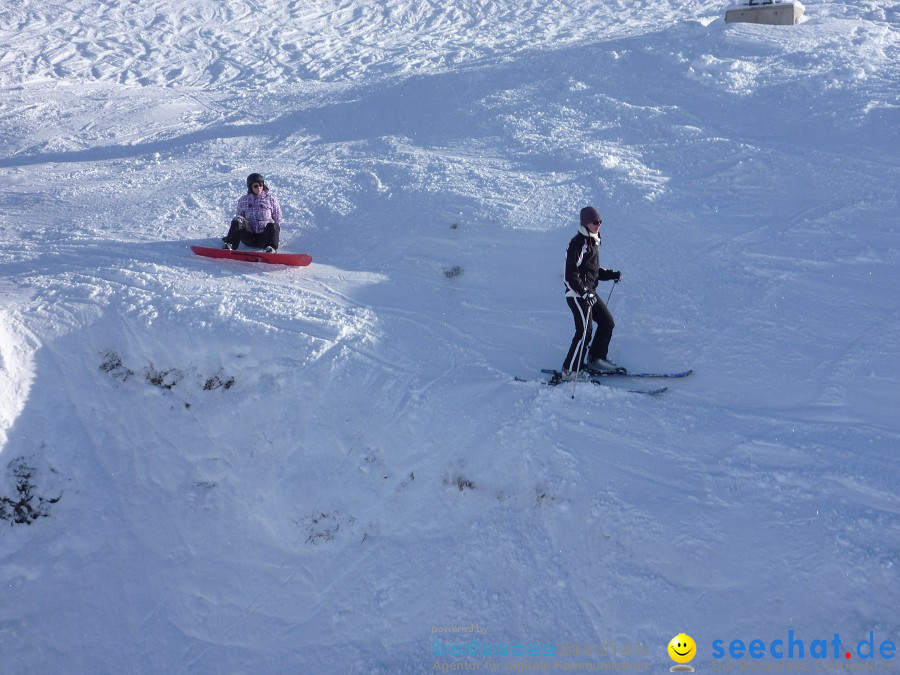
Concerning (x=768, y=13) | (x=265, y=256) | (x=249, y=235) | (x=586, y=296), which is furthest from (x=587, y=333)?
(x=768, y=13)

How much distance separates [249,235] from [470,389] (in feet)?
14.6

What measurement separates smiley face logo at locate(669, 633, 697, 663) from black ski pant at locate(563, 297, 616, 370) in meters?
2.63

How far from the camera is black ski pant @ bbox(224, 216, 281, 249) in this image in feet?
31.3

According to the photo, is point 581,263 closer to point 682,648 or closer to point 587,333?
point 587,333

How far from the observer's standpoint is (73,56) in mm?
18641

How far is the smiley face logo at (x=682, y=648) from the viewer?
4828 mm

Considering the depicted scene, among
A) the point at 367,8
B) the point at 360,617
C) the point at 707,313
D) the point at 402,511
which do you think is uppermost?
the point at 367,8

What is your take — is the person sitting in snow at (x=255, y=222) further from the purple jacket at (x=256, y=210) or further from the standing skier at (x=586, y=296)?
the standing skier at (x=586, y=296)

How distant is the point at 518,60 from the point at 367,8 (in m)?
8.92

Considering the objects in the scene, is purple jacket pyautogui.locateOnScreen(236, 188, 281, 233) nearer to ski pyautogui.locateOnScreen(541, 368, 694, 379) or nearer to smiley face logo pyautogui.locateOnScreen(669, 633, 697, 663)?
ski pyautogui.locateOnScreen(541, 368, 694, 379)

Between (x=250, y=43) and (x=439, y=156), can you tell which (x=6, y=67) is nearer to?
(x=250, y=43)

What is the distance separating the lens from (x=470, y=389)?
7.08 metres

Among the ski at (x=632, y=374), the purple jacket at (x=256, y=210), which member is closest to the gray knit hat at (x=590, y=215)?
the ski at (x=632, y=374)

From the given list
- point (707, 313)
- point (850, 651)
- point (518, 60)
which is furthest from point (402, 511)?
point (518, 60)
